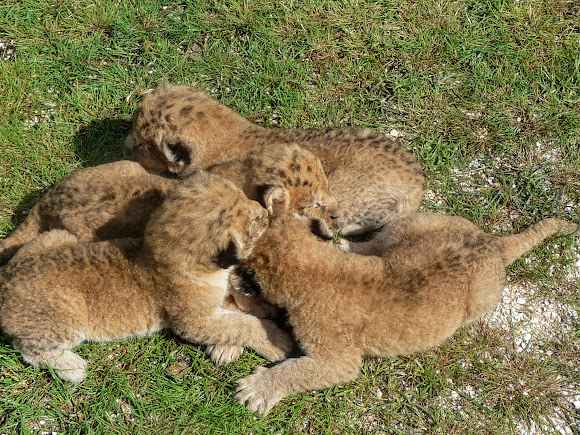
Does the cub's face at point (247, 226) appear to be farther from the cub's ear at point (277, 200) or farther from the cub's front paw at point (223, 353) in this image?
the cub's front paw at point (223, 353)

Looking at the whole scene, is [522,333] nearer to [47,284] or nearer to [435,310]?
[435,310]

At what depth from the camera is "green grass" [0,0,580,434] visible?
621 cm

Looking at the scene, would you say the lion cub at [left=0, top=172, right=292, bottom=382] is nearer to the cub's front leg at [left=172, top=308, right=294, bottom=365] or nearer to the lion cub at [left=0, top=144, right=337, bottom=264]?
the cub's front leg at [left=172, top=308, right=294, bottom=365]

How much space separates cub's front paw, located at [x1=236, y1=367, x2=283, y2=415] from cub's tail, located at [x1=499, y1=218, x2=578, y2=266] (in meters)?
2.87

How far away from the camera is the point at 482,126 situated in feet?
27.1

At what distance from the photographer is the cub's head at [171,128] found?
7.05 meters

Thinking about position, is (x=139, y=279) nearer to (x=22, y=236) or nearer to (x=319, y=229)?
(x=22, y=236)

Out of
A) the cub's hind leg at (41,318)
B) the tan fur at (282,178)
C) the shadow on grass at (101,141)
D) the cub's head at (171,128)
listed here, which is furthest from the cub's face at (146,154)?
the cub's hind leg at (41,318)

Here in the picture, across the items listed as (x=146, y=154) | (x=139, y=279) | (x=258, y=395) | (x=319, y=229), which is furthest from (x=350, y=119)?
(x=258, y=395)

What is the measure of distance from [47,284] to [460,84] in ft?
19.8

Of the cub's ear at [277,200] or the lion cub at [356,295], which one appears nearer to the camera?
the lion cub at [356,295]

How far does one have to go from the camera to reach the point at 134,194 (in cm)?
618

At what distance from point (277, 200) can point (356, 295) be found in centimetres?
141

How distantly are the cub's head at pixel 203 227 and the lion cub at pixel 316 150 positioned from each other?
162cm
